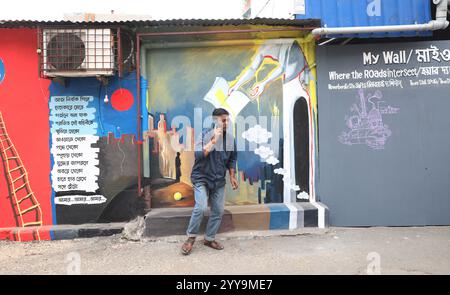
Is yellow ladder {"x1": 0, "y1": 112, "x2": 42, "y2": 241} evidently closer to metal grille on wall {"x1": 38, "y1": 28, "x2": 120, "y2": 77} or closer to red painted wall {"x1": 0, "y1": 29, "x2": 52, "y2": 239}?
red painted wall {"x1": 0, "y1": 29, "x2": 52, "y2": 239}

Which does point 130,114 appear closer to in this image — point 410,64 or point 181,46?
point 181,46

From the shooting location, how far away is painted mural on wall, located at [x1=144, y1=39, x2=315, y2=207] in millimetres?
5941

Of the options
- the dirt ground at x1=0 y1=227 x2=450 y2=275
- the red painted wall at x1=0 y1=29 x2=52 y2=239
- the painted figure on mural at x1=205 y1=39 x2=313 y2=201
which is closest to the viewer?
the dirt ground at x1=0 y1=227 x2=450 y2=275

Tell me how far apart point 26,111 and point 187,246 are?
292cm

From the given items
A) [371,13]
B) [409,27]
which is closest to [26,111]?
[371,13]

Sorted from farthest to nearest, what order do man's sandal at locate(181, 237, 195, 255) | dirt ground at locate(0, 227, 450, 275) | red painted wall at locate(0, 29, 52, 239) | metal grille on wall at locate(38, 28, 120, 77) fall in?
red painted wall at locate(0, 29, 52, 239) < metal grille on wall at locate(38, 28, 120, 77) < man's sandal at locate(181, 237, 195, 255) < dirt ground at locate(0, 227, 450, 275)

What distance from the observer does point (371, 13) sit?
18.6 feet

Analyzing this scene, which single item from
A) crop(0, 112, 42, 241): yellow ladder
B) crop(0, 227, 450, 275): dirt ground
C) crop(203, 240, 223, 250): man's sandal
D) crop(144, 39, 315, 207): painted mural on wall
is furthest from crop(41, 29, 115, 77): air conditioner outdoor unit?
crop(203, 240, 223, 250): man's sandal

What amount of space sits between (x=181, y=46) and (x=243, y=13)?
16.9 ft

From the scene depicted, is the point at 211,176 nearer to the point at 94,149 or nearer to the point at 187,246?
the point at 187,246

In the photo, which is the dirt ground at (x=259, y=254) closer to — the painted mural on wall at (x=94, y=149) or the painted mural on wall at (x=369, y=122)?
the painted mural on wall at (x=94, y=149)

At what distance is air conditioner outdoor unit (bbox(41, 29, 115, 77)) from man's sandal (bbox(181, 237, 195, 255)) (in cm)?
239

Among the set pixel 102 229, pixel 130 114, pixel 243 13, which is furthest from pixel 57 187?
pixel 243 13

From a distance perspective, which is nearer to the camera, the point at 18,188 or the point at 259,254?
the point at 259,254
